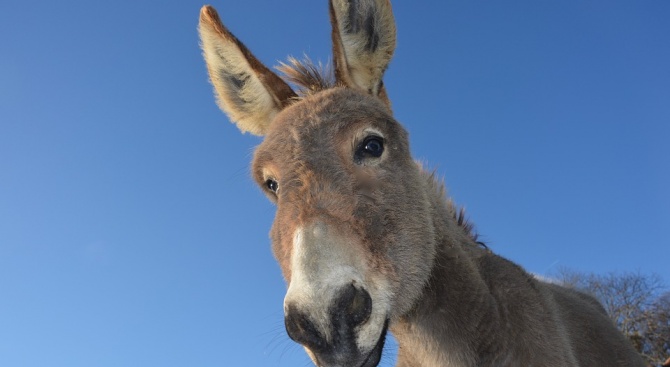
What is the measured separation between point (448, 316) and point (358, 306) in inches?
45.3

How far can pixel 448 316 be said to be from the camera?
3443 millimetres

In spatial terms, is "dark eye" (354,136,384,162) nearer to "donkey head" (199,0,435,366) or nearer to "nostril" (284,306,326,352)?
"donkey head" (199,0,435,366)

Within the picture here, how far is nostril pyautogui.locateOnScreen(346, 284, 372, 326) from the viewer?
2.53 meters

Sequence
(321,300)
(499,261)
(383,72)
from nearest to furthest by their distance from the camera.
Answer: (321,300), (499,261), (383,72)

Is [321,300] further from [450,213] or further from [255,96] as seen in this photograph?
[255,96]

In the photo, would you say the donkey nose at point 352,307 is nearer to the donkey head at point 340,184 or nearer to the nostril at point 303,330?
the donkey head at point 340,184

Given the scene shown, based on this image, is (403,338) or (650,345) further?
(650,345)

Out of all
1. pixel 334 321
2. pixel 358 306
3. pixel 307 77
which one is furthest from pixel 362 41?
pixel 334 321

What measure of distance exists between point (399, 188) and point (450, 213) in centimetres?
148

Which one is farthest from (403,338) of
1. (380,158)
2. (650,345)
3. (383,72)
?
(650,345)

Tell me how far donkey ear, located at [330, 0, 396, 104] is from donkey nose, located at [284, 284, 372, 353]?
233cm

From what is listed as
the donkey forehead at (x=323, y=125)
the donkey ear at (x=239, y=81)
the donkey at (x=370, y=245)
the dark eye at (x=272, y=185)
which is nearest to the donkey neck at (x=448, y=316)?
the donkey at (x=370, y=245)

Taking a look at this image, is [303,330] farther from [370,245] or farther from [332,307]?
[370,245]

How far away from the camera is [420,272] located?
125 inches
